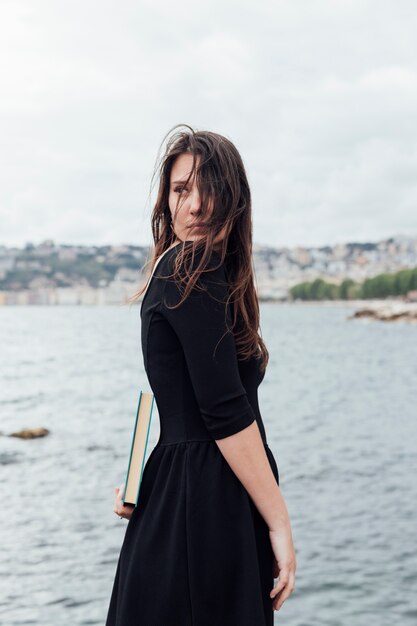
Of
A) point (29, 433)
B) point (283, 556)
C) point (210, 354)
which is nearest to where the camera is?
point (210, 354)

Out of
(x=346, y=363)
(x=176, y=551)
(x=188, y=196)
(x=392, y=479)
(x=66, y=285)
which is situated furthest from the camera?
(x=66, y=285)

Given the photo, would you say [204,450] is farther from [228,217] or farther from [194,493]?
[228,217]

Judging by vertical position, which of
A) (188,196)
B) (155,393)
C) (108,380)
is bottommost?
(108,380)

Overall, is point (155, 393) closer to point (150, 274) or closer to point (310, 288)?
point (150, 274)

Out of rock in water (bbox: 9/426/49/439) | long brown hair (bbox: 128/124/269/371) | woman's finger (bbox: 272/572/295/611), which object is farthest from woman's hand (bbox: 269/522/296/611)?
rock in water (bbox: 9/426/49/439)

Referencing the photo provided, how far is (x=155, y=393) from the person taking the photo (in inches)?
75.7

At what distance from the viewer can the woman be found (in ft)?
5.90

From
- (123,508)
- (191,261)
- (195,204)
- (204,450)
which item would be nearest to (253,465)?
(204,450)

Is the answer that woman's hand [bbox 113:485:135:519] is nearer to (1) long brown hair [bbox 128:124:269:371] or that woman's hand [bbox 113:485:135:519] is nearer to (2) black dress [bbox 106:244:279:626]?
(2) black dress [bbox 106:244:279:626]

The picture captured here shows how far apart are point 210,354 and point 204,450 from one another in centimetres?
23

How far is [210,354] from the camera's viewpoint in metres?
1.77

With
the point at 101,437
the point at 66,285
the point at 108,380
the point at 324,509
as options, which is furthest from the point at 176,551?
the point at 66,285

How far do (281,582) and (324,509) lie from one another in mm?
8876

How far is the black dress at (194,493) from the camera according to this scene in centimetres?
179
